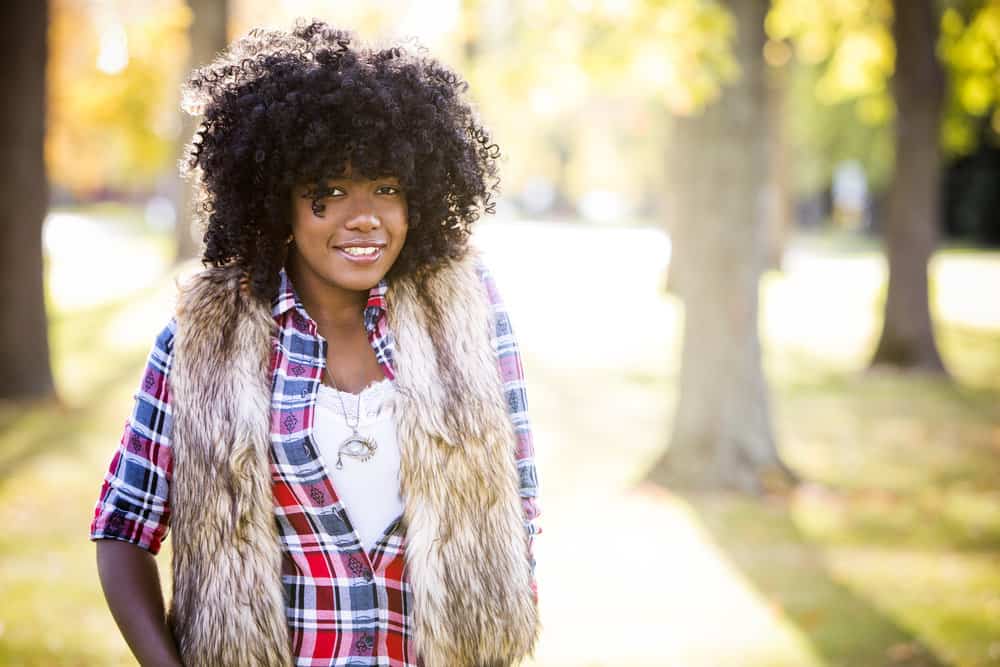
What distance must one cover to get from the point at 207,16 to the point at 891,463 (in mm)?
11585

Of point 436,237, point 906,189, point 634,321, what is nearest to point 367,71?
point 436,237

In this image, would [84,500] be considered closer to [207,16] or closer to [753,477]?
[753,477]

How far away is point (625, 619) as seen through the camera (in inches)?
234

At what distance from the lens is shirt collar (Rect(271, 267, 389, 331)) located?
2.43 meters

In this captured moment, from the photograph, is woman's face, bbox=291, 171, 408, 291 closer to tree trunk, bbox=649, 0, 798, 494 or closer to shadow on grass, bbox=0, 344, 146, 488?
tree trunk, bbox=649, 0, 798, 494

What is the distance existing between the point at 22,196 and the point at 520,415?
9.04 m

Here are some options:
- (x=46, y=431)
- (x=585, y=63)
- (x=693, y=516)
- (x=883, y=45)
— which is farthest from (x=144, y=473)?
(x=883, y=45)

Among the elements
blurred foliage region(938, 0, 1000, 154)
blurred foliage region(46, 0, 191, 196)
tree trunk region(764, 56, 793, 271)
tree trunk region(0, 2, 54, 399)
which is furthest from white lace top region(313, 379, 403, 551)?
blurred foliage region(46, 0, 191, 196)

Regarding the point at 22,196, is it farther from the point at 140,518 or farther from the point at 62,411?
the point at 140,518

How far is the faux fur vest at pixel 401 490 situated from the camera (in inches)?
Answer: 88.3

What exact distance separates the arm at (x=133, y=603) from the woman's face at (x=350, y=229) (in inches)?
30.4

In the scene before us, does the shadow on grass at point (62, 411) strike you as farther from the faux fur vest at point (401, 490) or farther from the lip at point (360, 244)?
the lip at point (360, 244)

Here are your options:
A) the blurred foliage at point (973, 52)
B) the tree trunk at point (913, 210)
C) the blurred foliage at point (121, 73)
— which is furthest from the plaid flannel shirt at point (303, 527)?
the blurred foliage at point (121, 73)

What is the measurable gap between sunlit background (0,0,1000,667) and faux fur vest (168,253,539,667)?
0.98 ft
